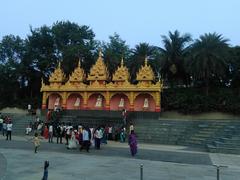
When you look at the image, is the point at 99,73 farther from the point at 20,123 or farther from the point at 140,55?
the point at 20,123

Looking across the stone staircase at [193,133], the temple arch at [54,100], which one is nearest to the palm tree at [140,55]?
the temple arch at [54,100]

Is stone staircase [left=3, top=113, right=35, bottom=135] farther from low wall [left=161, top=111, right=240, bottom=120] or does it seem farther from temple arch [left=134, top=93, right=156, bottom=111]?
low wall [left=161, top=111, right=240, bottom=120]

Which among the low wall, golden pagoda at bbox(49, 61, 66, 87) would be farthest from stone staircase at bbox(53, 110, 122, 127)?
the low wall

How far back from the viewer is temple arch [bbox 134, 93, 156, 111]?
39.9m

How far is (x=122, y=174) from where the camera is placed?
574 inches

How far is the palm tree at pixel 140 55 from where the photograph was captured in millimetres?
46181

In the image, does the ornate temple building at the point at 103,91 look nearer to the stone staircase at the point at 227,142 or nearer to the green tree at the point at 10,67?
the green tree at the point at 10,67

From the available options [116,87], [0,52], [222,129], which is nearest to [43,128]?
[116,87]

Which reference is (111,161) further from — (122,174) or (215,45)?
(215,45)

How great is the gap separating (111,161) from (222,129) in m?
12.9

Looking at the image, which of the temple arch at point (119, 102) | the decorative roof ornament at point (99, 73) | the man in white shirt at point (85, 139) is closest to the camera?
the man in white shirt at point (85, 139)

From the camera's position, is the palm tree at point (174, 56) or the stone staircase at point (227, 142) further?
the palm tree at point (174, 56)

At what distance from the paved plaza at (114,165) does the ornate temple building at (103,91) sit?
664 inches

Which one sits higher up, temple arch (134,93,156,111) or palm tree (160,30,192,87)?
palm tree (160,30,192,87)
